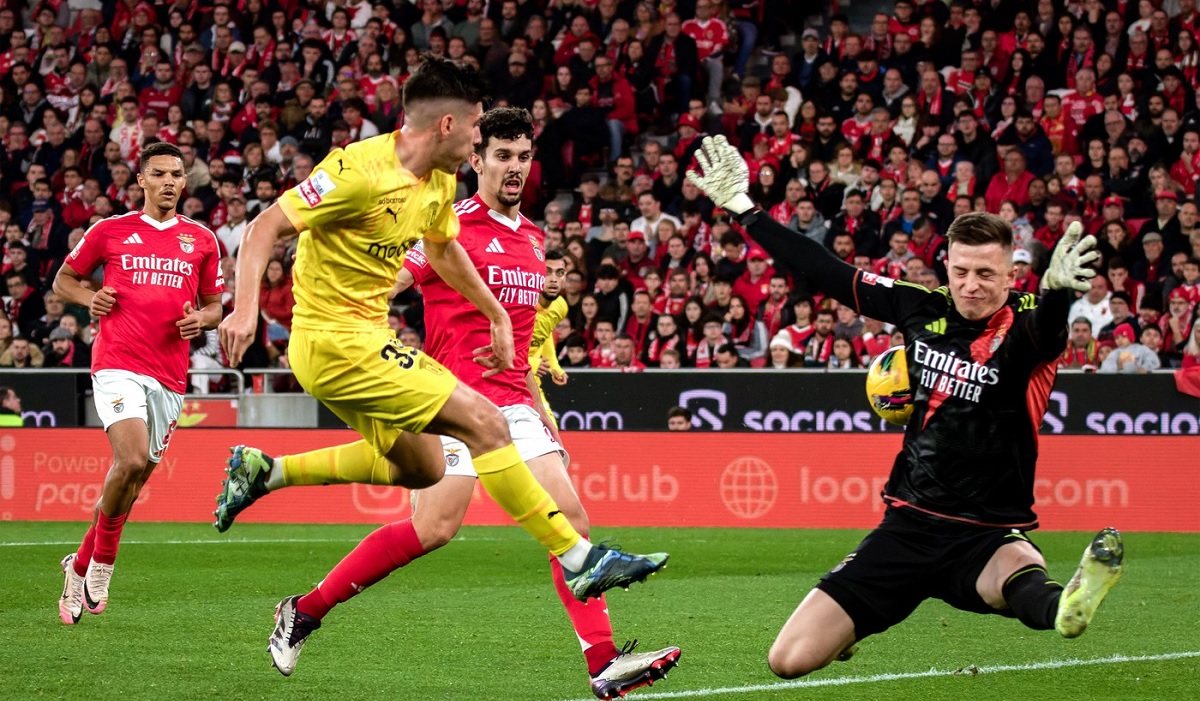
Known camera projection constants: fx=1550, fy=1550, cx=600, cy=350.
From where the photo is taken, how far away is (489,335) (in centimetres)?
725

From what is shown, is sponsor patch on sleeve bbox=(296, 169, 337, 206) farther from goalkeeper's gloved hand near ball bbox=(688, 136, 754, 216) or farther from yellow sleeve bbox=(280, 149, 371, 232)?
goalkeeper's gloved hand near ball bbox=(688, 136, 754, 216)

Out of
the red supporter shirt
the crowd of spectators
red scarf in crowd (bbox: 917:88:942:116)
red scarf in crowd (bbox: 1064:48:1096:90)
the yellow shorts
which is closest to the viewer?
the yellow shorts

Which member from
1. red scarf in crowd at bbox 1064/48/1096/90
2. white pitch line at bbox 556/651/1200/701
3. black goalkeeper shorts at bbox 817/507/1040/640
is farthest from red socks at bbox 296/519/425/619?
red scarf in crowd at bbox 1064/48/1096/90

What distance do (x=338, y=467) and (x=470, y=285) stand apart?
98cm

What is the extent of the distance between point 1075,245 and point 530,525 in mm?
2306

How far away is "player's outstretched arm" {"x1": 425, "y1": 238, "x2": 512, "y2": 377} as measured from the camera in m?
6.61

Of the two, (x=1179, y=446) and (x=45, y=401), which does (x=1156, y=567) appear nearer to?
(x=1179, y=446)

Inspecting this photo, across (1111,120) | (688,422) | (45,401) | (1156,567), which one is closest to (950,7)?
(1111,120)

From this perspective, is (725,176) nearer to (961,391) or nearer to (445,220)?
(961,391)

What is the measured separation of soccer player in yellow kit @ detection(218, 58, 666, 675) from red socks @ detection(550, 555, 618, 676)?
0.58m

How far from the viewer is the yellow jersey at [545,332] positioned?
10594 mm

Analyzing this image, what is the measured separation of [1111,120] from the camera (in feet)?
56.7

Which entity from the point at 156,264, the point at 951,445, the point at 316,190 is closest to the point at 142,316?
the point at 156,264

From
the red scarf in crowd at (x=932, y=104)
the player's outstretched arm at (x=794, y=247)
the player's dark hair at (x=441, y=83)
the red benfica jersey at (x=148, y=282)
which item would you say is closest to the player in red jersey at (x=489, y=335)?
the player's dark hair at (x=441, y=83)
